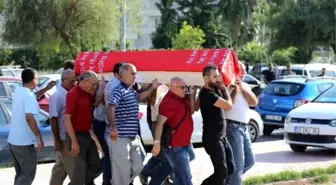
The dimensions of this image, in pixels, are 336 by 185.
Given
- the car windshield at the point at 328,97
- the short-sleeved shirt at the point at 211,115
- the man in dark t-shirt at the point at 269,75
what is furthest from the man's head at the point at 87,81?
the man in dark t-shirt at the point at 269,75

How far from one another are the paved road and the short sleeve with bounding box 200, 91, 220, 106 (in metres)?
2.53

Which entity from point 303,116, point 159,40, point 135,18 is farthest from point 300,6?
point 303,116

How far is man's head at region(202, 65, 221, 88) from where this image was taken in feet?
27.9

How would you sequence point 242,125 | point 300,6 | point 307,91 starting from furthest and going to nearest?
point 300,6 < point 307,91 < point 242,125

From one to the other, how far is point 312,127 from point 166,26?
168 ft

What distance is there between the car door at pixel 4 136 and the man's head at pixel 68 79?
11.0ft

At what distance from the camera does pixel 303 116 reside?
1405 centimetres

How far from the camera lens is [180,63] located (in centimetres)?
905

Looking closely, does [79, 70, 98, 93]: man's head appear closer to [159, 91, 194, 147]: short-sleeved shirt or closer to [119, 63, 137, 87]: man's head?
[119, 63, 137, 87]: man's head

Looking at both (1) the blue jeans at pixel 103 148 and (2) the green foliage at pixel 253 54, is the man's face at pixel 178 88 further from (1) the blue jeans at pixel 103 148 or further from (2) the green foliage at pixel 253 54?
(2) the green foliage at pixel 253 54

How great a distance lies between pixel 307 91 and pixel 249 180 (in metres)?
7.80

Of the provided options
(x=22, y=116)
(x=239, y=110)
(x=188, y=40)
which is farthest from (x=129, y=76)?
(x=188, y=40)

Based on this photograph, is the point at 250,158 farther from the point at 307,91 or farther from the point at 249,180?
the point at 307,91

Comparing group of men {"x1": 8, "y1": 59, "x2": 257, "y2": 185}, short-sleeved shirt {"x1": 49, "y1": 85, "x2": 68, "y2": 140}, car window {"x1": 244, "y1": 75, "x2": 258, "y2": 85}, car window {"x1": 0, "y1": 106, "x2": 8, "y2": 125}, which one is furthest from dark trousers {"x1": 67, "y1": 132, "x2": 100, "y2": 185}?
car window {"x1": 244, "y1": 75, "x2": 258, "y2": 85}
